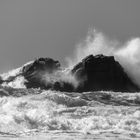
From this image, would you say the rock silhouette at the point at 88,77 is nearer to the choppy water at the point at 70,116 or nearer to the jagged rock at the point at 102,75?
the jagged rock at the point at 102,75

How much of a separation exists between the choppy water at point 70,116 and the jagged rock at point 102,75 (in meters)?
2.18

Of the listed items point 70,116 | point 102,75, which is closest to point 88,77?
point 102,75

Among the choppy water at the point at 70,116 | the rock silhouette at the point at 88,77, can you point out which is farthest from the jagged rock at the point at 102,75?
the choppy water at the point at 70,116

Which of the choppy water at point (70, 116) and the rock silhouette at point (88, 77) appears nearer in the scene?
the choppy water at point (70, 116)

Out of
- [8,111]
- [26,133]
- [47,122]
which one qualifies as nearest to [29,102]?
[8,111]

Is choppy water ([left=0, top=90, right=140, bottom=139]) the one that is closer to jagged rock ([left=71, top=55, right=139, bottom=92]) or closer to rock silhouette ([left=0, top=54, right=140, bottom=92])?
jagged rock ([left=71, top=55, right=139, bottom=92])

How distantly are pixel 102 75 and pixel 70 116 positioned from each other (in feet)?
36.2

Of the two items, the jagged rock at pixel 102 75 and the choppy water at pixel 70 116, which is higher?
the jagged rock at pixel 102 75

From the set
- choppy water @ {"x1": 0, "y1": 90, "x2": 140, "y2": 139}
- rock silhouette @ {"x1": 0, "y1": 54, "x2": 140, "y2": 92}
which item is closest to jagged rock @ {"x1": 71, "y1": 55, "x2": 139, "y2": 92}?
rock silhouette @ {"x1": 0, "y1": 54, "x2": 140, "y2": 92}

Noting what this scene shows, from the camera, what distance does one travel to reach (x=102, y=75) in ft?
140

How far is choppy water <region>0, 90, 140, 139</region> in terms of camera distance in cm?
2712

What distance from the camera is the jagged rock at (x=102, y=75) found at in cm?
4216

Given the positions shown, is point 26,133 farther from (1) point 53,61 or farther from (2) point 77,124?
(1) point 53,61

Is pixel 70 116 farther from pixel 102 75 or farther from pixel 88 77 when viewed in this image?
pixel 102 75
